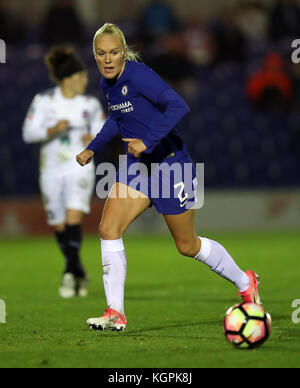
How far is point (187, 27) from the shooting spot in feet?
61.3

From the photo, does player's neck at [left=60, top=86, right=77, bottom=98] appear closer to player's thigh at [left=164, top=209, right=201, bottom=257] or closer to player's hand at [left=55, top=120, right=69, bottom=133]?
player's hand at [left=55, top=120, right=69, bottom=133]

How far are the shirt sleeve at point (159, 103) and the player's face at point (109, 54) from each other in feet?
0.51

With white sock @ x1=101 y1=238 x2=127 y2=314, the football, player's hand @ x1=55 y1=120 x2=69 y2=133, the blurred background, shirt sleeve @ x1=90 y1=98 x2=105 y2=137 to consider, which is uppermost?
the blurred background

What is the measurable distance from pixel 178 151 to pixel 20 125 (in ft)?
37.6

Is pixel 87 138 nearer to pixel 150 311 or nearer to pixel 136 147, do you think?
pixel 150 311

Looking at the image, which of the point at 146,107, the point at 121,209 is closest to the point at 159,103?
the point at 146,107

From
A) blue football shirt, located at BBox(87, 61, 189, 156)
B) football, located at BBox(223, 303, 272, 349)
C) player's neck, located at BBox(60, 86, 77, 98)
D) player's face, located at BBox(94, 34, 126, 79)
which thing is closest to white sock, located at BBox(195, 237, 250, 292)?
blue football shirt, located at BBox(87, 61, 189, 156)

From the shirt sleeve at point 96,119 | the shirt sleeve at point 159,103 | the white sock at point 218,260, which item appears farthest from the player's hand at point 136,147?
the shirt sleeve at point 96,119

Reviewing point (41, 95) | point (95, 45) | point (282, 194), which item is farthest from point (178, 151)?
point (282, 194)

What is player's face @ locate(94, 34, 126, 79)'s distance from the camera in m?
6.02

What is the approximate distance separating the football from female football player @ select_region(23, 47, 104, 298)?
3.59 metres

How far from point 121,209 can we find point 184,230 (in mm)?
460

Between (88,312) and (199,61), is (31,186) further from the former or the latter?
(88,312)

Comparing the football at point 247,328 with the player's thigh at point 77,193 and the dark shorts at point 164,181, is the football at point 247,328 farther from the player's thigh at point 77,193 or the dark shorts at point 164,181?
the player's thigh at point 77,193
